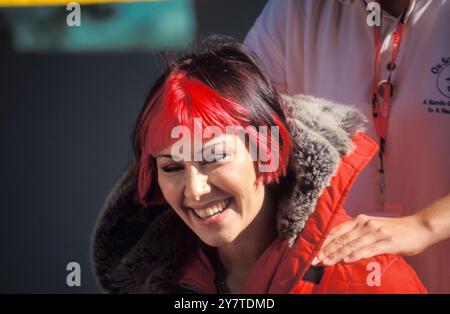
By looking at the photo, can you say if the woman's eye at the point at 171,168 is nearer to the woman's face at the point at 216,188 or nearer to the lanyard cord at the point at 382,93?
the woman's face at the point at 216,188

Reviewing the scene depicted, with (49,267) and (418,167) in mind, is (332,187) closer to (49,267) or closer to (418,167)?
(418,167)

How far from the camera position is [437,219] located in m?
1.33

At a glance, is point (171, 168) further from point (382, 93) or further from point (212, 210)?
point (382, 93)

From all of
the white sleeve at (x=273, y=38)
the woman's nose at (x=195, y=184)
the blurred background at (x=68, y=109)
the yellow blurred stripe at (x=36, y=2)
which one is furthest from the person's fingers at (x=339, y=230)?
the yellow blurred stripe at (x=36, y=2)

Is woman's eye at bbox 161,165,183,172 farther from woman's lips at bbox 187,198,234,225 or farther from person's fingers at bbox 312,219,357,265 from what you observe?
person's fingers at bbox 312,219,357,265

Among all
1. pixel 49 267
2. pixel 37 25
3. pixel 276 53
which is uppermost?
pixel 37 25

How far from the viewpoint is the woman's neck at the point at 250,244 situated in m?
1.29

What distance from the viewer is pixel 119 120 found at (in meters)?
1.82

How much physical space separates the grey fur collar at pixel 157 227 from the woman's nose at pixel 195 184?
0.17m

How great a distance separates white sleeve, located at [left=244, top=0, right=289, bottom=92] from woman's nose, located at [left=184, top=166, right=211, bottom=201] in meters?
0.41

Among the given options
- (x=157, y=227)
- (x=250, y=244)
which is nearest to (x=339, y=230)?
(x=250, y=244)

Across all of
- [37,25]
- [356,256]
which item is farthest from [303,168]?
[37,25]

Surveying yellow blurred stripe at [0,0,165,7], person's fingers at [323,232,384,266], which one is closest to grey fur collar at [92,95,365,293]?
person's fingers at [323,232,384,266]

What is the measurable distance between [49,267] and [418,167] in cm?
107
